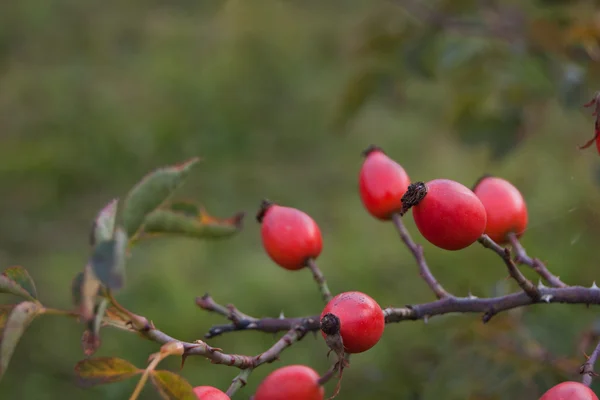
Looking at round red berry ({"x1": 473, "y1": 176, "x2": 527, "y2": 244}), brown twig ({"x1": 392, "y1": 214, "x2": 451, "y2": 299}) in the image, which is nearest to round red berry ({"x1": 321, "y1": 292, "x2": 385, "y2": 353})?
brown twig ({"x1": 392, "y1": 214, "x2": 451, "y2": 299})

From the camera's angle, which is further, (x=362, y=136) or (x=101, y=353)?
(x=362, y=136)

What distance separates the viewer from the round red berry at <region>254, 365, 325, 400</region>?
1249 millimetres

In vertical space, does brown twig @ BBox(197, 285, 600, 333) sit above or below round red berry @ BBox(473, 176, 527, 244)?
below

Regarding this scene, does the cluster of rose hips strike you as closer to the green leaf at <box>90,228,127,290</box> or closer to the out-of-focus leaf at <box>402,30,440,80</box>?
the green leaf at <box>90,228,127,290</box>

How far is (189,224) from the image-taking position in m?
1.19

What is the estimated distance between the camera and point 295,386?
4.12 feet

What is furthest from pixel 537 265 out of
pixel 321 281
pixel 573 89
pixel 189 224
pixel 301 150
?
pixel 301 150

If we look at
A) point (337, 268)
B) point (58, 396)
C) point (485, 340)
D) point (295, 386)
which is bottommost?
point (58, 396)

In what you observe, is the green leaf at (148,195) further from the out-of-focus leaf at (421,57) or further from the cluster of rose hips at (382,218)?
the out-of-focus leaf at (421,57)

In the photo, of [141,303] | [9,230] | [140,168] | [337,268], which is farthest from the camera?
[140,168]

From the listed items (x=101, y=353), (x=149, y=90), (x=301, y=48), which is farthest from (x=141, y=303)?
(x=301, y=48)

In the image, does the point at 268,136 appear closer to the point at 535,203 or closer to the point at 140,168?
the point at 140,168

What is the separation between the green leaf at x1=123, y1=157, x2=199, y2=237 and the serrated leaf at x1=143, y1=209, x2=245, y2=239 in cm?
2

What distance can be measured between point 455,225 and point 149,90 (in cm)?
554
